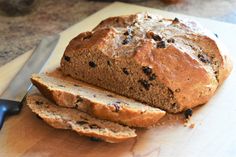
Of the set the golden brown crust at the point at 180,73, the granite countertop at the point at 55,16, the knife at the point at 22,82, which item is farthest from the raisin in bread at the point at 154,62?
the granite countertop at the point at 55,16

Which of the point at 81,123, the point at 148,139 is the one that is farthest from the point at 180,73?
the point at 81,123

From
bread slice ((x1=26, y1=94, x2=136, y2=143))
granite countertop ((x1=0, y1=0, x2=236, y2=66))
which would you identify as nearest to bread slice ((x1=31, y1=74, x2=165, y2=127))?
bread slice ((x1=26, y1=94, x2=136, y2=143))

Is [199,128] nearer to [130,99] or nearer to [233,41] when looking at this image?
[130,99]

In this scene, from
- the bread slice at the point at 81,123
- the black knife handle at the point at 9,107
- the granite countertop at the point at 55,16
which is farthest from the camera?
the granite countertop at the point at 55,16

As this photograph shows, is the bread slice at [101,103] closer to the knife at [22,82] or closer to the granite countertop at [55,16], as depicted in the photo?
the knife at [22,82]

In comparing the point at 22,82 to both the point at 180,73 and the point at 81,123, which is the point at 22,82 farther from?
the point at 180,73

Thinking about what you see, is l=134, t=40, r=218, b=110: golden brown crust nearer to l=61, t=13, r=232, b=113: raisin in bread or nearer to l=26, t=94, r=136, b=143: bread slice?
l=61, t=13, r=232, b=113: raisin in bread

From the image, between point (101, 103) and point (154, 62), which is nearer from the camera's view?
point (101, 103)
